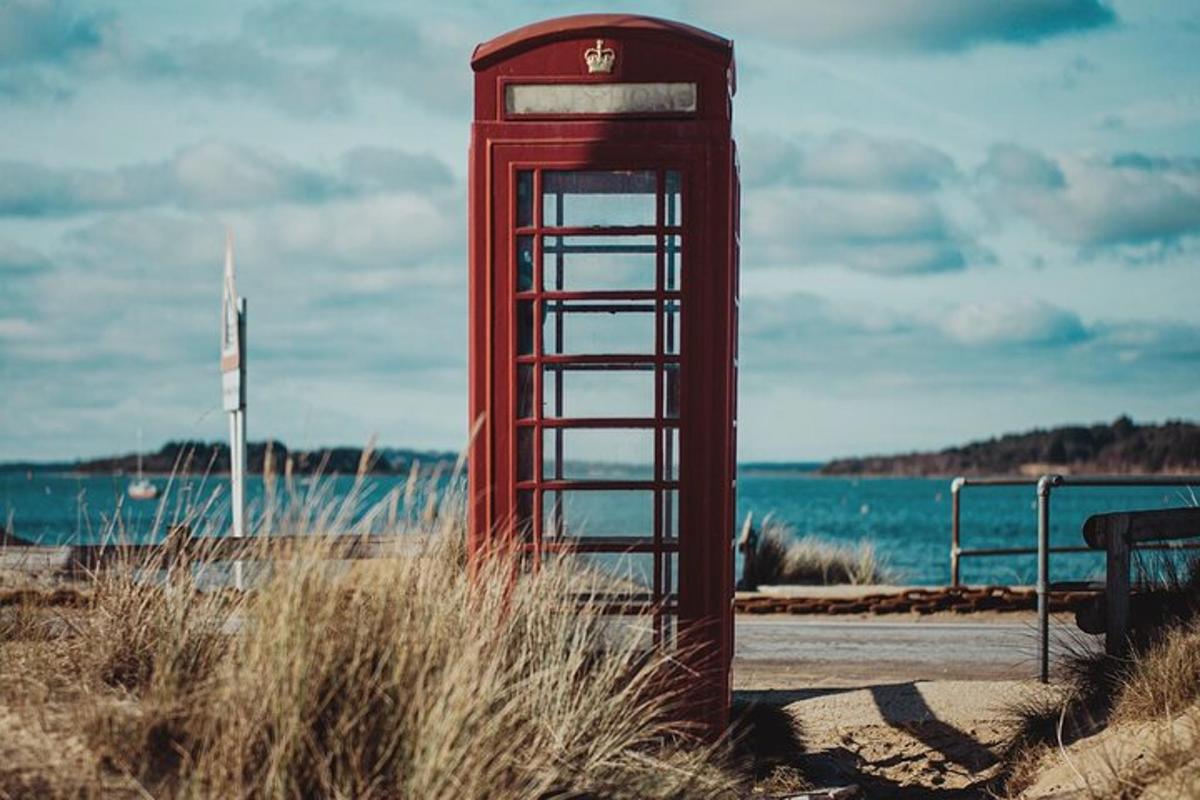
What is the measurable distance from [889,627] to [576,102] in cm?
705

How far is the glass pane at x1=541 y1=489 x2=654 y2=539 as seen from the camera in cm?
765

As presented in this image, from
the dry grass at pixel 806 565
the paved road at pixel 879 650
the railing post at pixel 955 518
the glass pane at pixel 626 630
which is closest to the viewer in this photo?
the glass pane at pixel 626 630

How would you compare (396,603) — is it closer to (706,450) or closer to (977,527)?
(706,450)

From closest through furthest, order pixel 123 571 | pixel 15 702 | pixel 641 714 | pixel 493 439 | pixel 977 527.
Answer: pixel 15 702 → pixel 123 571 → pixel 641 714 → pixel 493 439 → pixel 977 527

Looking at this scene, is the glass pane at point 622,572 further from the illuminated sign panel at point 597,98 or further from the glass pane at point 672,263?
the illuminated sign panel at point 597,98

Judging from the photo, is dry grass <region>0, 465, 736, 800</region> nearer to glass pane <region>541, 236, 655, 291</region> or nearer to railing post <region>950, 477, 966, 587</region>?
glass pane <region>541, 236, 655, 291</region>

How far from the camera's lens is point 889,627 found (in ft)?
43.8

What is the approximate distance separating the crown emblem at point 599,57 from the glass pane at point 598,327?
1.12m

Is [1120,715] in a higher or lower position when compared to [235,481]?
lower

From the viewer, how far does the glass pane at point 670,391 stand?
25.1ft

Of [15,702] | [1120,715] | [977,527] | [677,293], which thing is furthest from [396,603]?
[977,527]

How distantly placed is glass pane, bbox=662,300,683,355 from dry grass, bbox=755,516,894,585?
11422 millimetres

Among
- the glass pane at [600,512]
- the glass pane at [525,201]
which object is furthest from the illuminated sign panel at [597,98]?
the glass pane at [600,512]

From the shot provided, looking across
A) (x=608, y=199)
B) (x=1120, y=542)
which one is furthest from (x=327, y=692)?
(x=1120, y=542)
